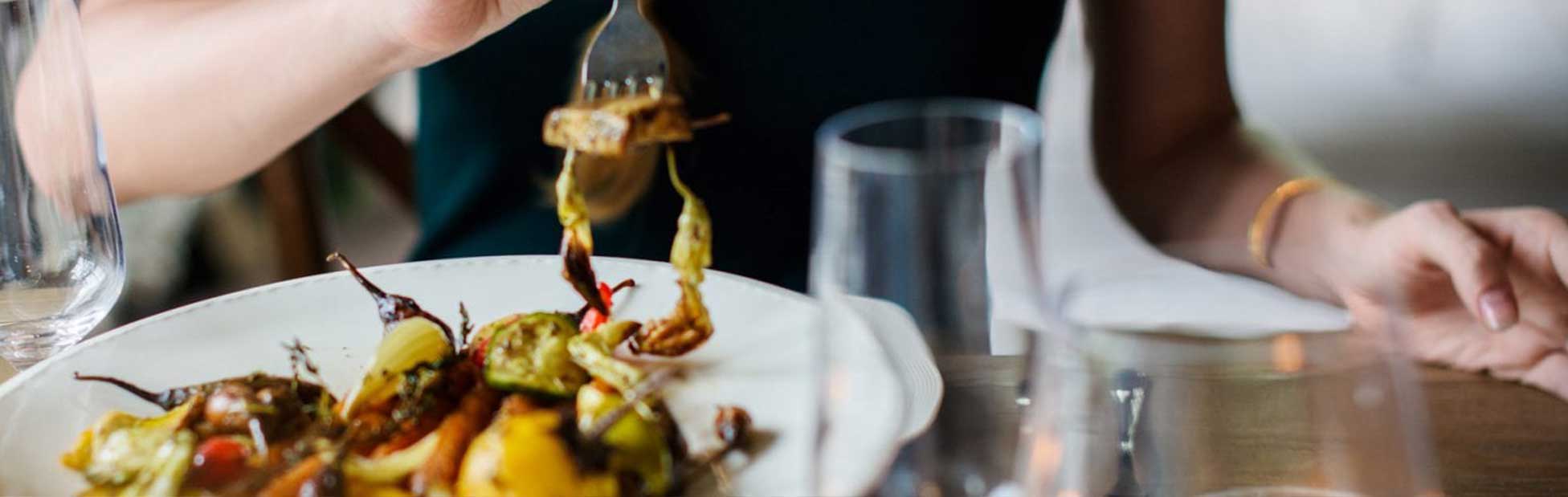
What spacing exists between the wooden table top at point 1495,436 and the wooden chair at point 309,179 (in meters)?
0.91

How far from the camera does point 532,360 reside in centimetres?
48

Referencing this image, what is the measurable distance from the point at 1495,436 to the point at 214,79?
2.26 feet

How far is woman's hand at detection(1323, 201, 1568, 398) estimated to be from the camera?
1.94ft

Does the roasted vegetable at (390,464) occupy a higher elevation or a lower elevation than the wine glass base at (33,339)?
lower

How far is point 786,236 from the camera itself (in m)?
0.95

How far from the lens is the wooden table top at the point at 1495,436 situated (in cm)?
46

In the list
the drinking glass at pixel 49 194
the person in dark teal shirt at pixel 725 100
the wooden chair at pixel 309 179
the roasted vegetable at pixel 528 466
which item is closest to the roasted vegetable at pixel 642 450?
the roasted vegetable at pixel 528 466

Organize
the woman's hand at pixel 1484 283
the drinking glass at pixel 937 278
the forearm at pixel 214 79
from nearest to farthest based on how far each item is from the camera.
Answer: the drinking glass at pixel 937 278 → the woman's hand at pixel 1484 283 → the forearm at pixel 214 79

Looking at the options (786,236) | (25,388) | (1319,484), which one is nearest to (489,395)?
(25,388)

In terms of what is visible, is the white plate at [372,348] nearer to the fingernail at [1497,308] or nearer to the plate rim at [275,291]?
the plate rim at [275,291]

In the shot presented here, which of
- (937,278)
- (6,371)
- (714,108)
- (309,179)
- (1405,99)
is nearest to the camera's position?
(937,278)

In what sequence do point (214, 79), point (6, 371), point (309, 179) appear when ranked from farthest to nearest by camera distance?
point (309, 179)
point (214, 79)
point (6, 371)

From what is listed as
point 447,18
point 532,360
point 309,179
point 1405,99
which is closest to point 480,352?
point 532,360

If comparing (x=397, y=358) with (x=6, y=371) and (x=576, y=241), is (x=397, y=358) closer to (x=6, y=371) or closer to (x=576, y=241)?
(x=576, y=241)
